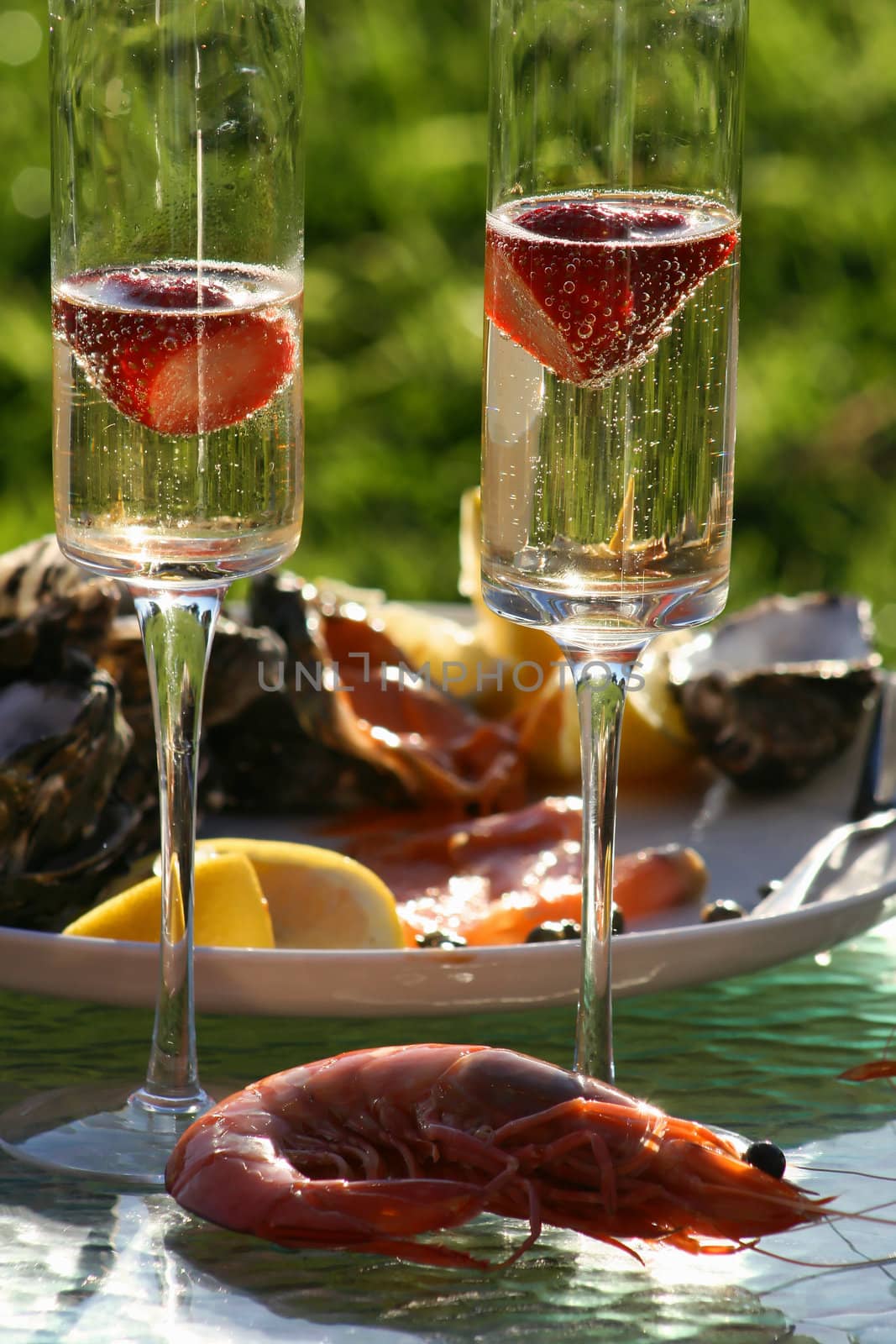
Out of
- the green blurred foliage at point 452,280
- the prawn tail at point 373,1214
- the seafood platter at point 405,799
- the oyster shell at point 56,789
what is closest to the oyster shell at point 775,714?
the seafood platter at point 405,799

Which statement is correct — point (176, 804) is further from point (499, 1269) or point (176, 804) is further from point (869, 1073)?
point (869, 1073)

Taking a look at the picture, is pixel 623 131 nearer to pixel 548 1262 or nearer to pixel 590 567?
pixel 590 567

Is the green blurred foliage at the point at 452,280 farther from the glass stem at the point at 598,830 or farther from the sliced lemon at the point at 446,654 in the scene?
the glass stem at the point at 598,830

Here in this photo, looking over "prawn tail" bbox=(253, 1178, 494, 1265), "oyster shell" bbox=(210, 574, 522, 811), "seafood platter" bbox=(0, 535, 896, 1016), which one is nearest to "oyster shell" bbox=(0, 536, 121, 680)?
"seafood platter" bbox=(0, 535, 896, 1016)

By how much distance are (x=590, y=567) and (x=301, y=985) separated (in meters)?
0.28

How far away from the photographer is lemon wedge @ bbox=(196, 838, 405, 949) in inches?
42.9

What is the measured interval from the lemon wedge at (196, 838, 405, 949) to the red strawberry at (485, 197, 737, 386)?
360mm

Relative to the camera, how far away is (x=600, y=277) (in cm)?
88

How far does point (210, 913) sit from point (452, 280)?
297cm

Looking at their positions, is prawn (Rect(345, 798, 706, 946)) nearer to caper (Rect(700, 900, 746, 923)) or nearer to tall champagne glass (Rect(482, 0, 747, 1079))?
caper (Rect(700, 900, 746, 923))

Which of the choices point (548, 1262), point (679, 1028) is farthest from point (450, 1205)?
point (679, 1028)

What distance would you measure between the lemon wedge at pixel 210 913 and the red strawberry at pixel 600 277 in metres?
0.37

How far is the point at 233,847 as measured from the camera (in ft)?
3.70

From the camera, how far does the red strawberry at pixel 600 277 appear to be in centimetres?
88
